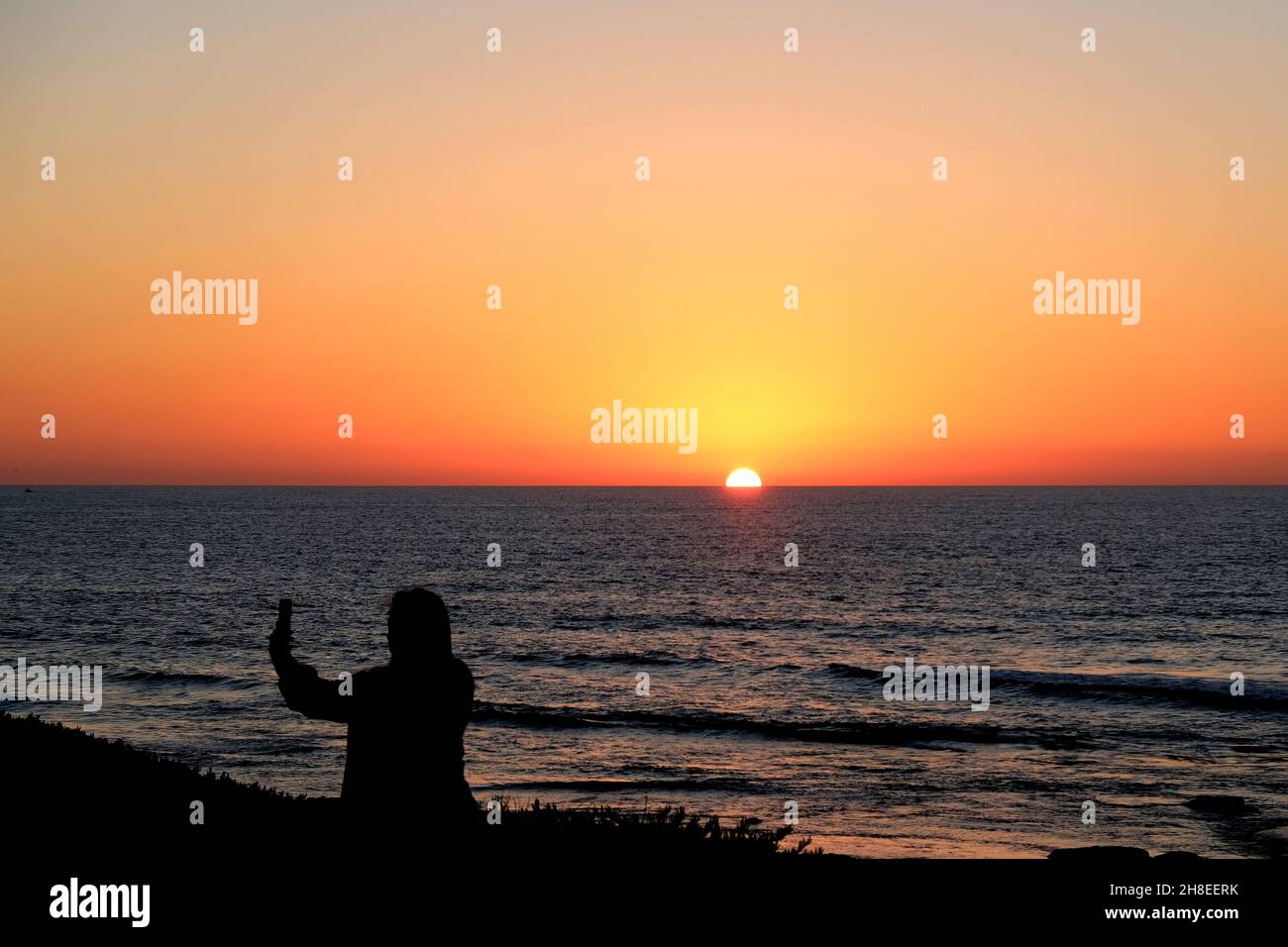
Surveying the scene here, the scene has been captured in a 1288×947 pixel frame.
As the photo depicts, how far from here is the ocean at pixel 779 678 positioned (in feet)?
72.2

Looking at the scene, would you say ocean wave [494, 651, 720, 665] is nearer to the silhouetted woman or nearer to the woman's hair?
the silhouetted woman

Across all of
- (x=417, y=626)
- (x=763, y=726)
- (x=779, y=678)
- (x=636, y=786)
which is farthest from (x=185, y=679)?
(x=417, y=626)

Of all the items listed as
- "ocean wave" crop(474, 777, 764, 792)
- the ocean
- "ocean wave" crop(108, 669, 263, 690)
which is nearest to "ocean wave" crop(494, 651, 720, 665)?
the ocean

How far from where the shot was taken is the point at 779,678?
3725cm

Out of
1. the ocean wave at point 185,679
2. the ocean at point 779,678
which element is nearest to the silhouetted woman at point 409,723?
the ocean at point 779,678

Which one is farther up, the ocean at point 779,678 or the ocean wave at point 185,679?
the ocean wave at point 185,679

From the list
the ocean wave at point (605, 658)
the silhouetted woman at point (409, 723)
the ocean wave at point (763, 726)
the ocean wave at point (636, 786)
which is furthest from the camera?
the ocean wave at point (605, 658)

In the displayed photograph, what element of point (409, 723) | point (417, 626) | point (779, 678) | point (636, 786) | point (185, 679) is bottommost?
point (779, 678)

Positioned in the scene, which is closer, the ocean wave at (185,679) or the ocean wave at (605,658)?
the ocean wave at (185,679)

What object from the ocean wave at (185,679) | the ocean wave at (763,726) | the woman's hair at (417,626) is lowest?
the ocean wave at (763,726)

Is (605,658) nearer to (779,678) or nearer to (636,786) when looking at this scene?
(779,678)

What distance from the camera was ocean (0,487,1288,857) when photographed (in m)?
22.0

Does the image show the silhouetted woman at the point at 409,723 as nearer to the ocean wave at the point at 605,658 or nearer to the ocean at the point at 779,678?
the ocean at the point at 779,678
